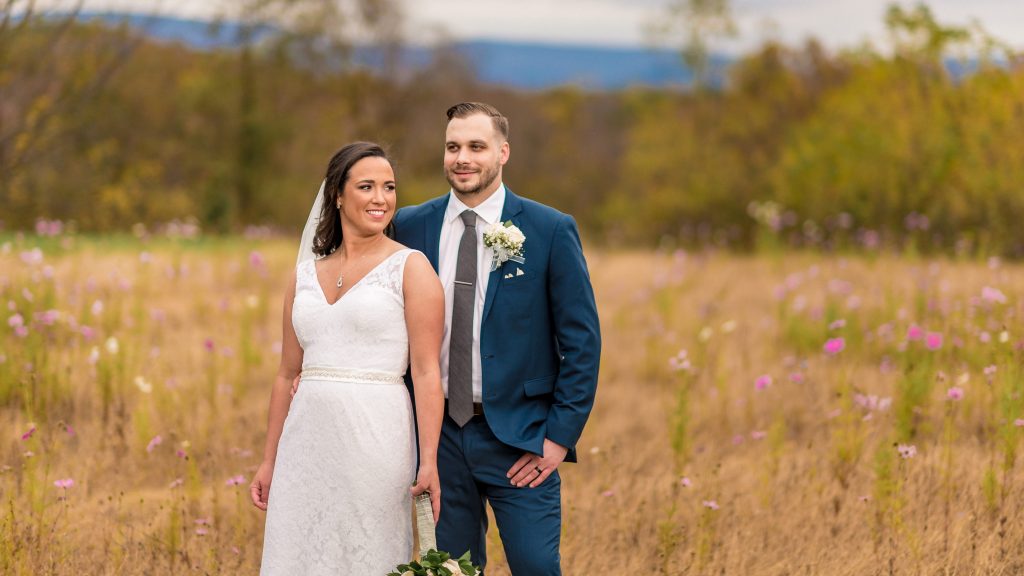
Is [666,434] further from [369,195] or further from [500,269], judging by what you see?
[369,195]

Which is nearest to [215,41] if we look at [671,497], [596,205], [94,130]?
[94,130]

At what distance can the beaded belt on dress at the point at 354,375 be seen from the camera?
10.00ft

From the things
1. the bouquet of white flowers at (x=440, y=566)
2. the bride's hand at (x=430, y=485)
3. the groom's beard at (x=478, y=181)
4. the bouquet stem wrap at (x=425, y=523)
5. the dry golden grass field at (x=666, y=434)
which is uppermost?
the groom's beard at (x=478, y=181)

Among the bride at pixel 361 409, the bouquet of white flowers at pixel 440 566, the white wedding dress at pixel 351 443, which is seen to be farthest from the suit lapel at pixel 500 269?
the bouquet of white flowers at pixel 440 566

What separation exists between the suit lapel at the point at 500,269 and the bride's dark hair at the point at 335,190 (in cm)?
39

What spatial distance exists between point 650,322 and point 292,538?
7224 millimetres

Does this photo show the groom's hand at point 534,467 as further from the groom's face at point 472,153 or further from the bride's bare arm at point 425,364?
the groom's face at point 472,153

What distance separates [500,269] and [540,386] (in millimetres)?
400

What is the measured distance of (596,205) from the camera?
138ft

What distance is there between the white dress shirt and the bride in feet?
0.52

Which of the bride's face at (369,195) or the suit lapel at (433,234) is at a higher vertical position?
the bride's face at (369,195)

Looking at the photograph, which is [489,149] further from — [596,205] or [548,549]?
[596,205]

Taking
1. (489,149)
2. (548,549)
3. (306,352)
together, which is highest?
(489,149)

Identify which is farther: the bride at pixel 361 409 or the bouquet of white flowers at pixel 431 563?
the bride at pixel 361 409
